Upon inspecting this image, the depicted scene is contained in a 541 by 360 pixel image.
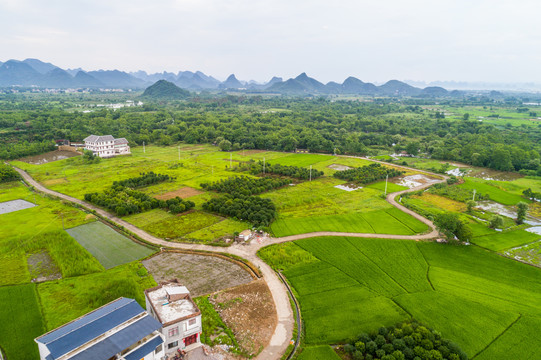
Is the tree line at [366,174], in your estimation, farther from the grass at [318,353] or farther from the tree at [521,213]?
the grass at [318,353]

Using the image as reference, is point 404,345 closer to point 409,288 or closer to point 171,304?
point 409,288

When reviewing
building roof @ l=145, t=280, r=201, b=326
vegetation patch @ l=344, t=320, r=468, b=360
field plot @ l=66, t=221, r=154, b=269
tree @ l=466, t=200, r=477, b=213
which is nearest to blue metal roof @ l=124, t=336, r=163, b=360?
building roof @ l=145, t=280, r=201, b=326

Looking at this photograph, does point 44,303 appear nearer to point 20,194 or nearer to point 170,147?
point 20,194

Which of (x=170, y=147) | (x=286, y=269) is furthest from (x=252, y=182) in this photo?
(x=170, y=147)

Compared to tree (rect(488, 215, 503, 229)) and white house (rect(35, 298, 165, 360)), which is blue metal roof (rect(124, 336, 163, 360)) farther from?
tree (rect(488, 215, 503, 229))

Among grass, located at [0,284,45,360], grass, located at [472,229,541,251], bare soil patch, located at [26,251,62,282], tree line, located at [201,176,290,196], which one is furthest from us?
tree line, located at [201,176,290,196]

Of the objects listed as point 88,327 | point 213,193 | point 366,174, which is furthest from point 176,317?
point 366,174

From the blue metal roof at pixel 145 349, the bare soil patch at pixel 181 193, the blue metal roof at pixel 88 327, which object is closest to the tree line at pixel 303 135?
the bare soil patch at pixel 181 193
